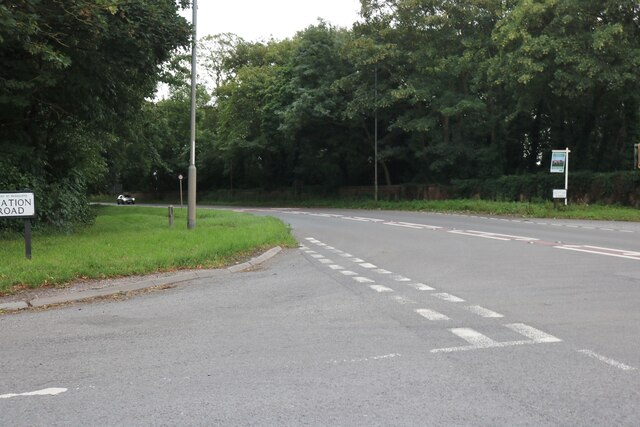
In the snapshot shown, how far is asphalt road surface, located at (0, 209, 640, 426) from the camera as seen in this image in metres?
4.13

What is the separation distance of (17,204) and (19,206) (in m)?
0.05

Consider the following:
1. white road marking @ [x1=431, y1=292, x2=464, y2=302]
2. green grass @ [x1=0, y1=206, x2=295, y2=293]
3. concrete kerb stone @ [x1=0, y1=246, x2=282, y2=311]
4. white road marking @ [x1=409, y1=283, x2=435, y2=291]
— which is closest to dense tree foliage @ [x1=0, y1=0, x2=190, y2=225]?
green grass @ [x1=0, y1=206, x2=295, y2=293]

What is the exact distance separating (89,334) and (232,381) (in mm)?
2563

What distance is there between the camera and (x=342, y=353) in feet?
18.2

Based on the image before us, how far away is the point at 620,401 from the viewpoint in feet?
13.8

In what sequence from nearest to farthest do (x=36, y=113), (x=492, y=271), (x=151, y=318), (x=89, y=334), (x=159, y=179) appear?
(x=89, y=334) < (x=151, y=318) < (x=492, y=271) < (x=36, y=113) < (x=159, y=179)

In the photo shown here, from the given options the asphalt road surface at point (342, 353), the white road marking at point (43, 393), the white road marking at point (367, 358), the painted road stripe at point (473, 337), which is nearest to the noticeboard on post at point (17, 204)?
the asphalt road surface at point (342, 353)

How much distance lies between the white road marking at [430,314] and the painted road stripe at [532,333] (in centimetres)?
83

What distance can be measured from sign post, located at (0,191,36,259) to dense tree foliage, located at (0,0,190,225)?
11.1ft

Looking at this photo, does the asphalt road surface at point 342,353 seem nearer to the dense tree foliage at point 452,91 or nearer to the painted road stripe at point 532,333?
the painted road stripe at point 532,333

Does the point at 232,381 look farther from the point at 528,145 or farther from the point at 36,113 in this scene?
the point at 528,145

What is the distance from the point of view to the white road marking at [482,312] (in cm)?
705

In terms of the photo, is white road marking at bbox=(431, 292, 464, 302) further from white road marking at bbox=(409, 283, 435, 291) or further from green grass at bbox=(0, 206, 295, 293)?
green grass at bbox=(0, 206, 295, 293)

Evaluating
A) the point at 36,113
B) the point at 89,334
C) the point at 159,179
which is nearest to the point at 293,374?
the point at 89,334
